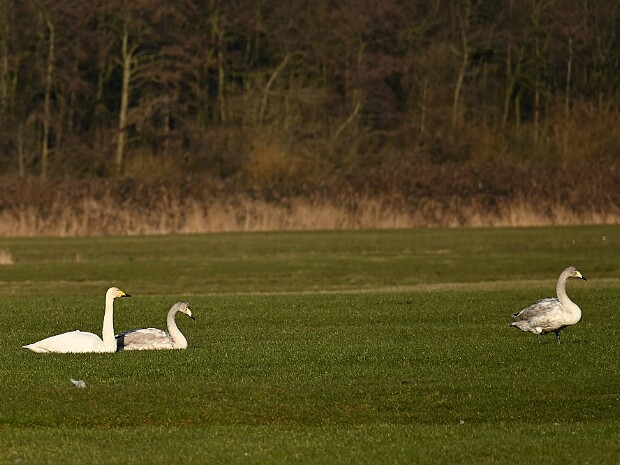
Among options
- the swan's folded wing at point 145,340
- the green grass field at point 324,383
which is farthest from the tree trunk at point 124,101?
the swan's folded wing at point 145,340

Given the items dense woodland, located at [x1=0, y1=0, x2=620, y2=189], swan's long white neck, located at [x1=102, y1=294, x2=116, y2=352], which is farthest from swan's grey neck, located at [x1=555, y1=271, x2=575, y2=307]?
dense woodland, located at [x1=0, y1=0, x2=620, y2=189]

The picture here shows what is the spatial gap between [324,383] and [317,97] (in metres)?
56.4

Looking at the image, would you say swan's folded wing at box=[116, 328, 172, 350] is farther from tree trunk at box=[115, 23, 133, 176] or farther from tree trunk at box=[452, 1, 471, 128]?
tree trunk at box=[452, 1, 471, 128]

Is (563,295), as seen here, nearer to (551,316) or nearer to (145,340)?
(551,316)

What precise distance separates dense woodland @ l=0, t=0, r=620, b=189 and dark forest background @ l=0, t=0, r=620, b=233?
0.39 ft

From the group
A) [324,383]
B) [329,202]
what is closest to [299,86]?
[329,202]

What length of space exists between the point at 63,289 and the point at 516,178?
29.7m

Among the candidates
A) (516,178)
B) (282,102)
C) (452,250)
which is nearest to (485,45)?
(282,102)

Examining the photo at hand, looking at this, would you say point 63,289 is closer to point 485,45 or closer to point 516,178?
point 516,178

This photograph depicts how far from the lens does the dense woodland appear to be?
66438mm

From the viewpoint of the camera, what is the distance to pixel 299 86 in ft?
237

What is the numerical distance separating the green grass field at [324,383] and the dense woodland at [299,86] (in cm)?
3661

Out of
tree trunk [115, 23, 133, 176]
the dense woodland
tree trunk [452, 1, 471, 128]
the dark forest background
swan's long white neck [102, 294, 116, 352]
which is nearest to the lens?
swan's long white neck [102, 294, 116, 352]

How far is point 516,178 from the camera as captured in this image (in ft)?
194
